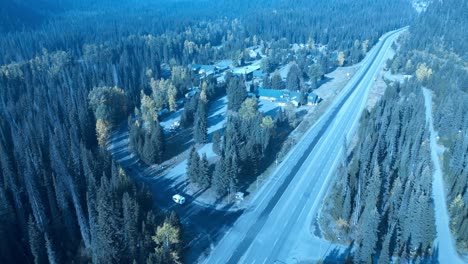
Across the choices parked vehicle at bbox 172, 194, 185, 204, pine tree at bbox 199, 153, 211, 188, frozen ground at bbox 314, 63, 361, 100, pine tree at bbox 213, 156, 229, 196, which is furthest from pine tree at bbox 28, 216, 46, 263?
frozen ground at bbox 314, 63, 361, 100

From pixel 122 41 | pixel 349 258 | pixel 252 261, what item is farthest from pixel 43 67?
pixel 349 258

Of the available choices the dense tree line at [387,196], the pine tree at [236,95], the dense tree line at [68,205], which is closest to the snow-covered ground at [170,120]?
the pine tree at [236,95]

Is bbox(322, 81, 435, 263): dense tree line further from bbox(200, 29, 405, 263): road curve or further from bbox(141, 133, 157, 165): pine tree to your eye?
bbox(141, 133, 157, 165): pine tree

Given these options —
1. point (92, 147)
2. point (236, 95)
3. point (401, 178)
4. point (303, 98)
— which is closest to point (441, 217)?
point (401, 178)

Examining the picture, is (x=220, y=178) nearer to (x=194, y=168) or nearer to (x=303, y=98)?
(x=194, y=168)

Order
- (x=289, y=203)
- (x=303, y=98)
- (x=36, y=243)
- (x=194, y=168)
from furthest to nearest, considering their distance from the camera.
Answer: (x=303, y=98)
(x=194, y=168)
(x=289, y=203)
(x=36, y=243)

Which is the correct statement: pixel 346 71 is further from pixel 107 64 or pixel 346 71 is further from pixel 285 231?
pixel 285 231

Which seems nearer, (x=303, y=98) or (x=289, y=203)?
(x=289, y=203)
